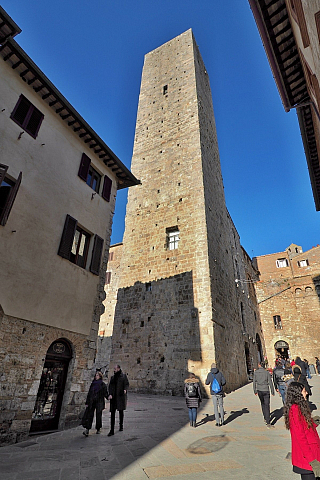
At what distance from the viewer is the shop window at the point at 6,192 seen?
19.0ft

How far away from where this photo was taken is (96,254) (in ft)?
27.5

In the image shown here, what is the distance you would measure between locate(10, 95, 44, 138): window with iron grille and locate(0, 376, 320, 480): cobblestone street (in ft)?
23.0

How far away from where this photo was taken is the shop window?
228 inches

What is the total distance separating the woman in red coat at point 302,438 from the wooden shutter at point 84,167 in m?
7.86

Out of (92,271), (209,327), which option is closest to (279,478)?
(92,271)

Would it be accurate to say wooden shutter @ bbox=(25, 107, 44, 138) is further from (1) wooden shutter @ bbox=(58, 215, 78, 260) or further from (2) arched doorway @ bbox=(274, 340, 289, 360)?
(2) arched doorway @ bbox=(274, 340, 289, 360)

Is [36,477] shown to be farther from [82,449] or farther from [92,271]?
[92,271]

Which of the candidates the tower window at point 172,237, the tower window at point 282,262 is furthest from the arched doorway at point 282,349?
the tower window at point 172,237

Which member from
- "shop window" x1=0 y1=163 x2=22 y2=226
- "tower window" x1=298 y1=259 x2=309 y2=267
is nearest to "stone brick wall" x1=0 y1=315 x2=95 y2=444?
"shop window" x1=0 y1=163 x2=22 y2=226

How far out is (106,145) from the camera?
9305 mm

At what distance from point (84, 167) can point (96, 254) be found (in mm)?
2895

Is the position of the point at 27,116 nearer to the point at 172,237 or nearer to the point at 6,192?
the point at 6,192

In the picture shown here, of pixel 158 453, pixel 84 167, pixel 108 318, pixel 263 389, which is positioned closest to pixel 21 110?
pixel 84 167

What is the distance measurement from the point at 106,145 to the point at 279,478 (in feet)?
30.4
